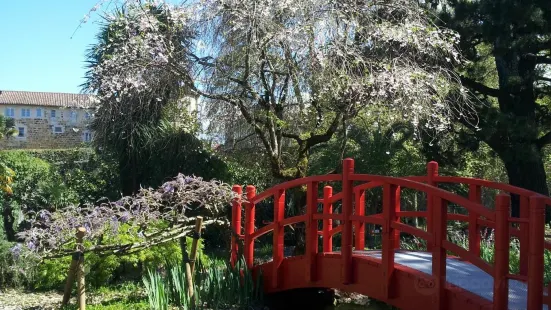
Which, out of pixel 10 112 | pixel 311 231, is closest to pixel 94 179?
pixel 311 231

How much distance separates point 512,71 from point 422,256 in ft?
22.1

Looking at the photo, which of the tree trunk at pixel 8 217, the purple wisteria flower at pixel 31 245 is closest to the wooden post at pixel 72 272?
the purple wisteria flower at pixel 31 245

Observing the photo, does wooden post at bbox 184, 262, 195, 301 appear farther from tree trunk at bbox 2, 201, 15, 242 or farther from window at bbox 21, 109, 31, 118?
window at bbox 21, 109, 31, 118

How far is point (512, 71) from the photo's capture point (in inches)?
497

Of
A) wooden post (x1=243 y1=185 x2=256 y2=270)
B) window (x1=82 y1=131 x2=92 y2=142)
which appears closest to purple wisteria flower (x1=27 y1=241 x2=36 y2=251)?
wooden post (x1=243 y1=185 x2=256 y2=270)

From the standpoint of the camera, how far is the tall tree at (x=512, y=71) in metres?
10.6

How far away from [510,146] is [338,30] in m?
4.47

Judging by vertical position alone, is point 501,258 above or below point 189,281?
above

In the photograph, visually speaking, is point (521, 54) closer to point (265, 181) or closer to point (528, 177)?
point (528, 177)

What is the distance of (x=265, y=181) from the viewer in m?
15.0

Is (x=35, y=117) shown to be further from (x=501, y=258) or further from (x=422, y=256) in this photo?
(x=501, y=258)

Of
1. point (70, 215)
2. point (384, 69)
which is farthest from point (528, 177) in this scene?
point (70, 215)

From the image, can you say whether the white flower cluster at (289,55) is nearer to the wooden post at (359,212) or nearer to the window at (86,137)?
the wooden post at (359,212)

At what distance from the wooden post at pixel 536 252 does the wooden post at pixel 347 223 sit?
8.24 feet
